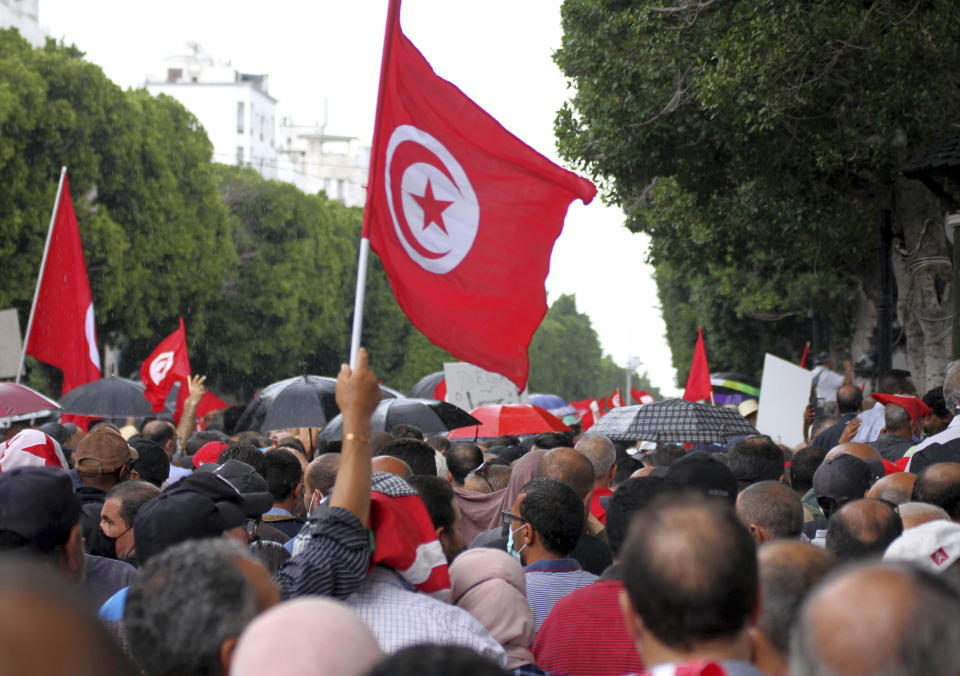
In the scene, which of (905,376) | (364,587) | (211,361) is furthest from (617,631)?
(211,361)

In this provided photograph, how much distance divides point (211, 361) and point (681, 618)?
4686cm

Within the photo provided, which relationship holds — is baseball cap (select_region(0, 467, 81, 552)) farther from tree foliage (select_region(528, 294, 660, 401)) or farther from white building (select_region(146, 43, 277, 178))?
white building (select_region(146, 43, 277, 178))

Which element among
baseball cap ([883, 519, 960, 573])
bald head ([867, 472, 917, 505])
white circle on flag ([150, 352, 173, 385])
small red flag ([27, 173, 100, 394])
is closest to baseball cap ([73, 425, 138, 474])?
bald head ([867, 472, 917, 505])

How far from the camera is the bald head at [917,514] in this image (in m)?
4.61

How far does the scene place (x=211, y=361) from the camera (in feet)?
157

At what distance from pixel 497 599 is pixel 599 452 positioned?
3.25m

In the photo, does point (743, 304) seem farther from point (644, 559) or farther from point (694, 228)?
point (644, 559)

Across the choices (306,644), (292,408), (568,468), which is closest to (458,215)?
(568,468)

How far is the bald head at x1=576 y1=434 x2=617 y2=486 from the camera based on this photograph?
269 inches

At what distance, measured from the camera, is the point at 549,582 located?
14.6ft

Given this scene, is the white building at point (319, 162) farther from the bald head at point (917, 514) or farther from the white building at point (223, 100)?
the bald head at point (917, 514)

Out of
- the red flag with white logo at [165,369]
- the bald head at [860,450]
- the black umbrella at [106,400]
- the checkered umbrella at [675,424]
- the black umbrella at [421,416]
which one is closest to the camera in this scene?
the bald head at [860,450]

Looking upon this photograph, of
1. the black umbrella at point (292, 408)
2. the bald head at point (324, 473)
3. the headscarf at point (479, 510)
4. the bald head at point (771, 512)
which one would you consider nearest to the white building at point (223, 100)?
the black umbrella at point (292, 408)

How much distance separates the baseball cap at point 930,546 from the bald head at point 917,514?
66 centimetres
